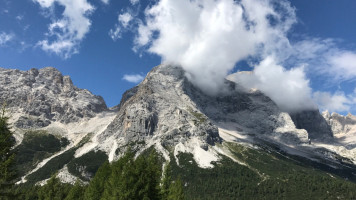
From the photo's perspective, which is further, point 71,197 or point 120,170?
point 71,197

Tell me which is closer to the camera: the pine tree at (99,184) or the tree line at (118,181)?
the tree line at (118,181)

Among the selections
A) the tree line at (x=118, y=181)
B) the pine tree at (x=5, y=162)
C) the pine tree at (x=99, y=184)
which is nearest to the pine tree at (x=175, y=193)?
the tree line at (x=118, y=181)

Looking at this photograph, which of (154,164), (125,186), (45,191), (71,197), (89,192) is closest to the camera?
(125,186)

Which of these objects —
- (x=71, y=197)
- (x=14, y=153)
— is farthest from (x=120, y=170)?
(x=71, y=197)

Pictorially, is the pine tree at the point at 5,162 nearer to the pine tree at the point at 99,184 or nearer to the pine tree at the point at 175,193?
the pine tree at the point at 99,184

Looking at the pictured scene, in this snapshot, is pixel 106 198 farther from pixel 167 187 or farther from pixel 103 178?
pixel 167 187

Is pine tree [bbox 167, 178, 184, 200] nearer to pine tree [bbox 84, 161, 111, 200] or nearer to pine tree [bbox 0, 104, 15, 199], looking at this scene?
pine tree [bbox 84, 161, 111, 200]

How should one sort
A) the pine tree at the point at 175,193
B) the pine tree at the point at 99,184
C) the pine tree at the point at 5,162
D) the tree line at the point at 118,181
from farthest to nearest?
the pine tree at the point at 175,193
the pine tree at the point at 99,184
the tree line at the point at 118,181
the pine tree at the point at 5,162

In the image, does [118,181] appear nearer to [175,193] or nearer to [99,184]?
[99,184]

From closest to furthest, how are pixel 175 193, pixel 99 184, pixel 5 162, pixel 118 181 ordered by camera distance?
pixel 5 162 < pixel 118 181 < pixel 99 184 < pixel 175 193

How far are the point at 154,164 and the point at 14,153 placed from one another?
2022cm

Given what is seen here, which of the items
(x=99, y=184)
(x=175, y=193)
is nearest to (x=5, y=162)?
(x=99, y=184)

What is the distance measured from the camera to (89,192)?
49000 mm

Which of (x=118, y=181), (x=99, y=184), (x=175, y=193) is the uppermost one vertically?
(x=118, y=181)
